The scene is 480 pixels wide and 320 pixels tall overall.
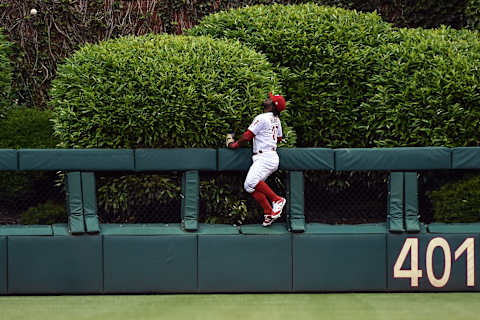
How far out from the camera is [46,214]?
5.45m

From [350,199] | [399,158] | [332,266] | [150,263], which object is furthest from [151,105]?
[399,158]

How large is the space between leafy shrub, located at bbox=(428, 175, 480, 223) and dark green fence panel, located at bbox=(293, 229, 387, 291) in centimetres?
77

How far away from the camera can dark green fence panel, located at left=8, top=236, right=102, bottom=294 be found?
16.9ft

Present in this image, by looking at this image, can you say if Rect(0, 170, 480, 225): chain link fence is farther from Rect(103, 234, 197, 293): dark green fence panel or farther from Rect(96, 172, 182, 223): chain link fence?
Rect(103, 234, 197, 293): dark green fence panel

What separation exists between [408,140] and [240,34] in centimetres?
217

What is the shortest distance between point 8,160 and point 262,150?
229cm

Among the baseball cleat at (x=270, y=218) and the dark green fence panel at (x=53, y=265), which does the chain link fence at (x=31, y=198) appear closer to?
the dark green fence panel at (x=53, y=265)

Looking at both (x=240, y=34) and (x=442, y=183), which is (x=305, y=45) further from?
(x=442, y=183)

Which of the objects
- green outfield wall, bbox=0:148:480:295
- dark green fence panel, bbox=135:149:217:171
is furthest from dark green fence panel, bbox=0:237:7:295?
dark green fence panel, bbox=135:149:217:171

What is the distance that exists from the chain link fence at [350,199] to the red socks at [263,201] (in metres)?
0.41

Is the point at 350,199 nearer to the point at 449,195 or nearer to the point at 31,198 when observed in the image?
the point at 449,195

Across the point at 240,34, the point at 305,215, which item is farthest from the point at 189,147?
the point at 240,34

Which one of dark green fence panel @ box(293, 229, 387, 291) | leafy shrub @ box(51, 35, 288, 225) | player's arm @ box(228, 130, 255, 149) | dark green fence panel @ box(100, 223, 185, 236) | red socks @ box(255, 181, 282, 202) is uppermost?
leafy shrub @ box(51, 35, 288, 225)

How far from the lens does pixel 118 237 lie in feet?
17.0
